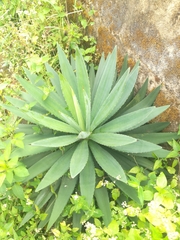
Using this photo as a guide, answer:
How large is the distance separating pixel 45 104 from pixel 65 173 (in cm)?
56

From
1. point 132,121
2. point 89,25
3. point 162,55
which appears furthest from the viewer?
point 89,25

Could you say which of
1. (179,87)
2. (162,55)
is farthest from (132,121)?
(162,55)

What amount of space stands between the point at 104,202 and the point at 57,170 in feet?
1.39

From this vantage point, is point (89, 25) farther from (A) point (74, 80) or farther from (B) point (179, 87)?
(B) point (179, 87)

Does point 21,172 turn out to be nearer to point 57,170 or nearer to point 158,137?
point 57,170

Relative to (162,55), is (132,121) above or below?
below

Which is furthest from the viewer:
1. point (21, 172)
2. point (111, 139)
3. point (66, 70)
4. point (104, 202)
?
point (66, 70)

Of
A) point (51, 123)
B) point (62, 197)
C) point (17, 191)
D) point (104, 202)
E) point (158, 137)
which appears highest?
point (51, 123)

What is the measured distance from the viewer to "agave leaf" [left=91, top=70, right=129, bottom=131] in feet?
6.65

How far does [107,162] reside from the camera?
2045 millimetres

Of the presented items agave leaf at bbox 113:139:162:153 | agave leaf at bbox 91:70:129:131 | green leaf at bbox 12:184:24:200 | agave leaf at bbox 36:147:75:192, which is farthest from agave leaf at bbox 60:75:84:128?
green leaf at bbox 12:184:24:200

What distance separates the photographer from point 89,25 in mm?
2967

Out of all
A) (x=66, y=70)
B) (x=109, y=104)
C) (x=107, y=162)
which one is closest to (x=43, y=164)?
(x=107, y=162)

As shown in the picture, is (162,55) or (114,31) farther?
(114,31)
